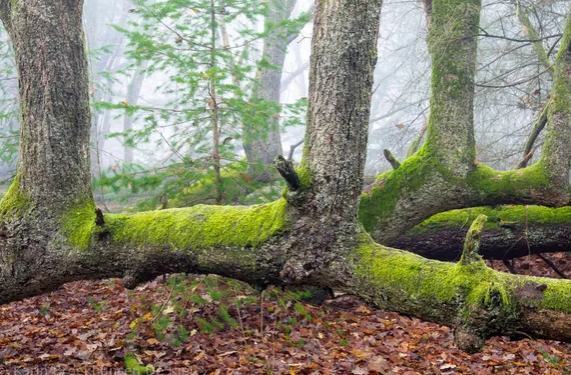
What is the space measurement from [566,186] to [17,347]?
20.5 feet

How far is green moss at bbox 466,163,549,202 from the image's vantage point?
6.28m

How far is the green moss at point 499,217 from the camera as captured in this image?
22.7 ft

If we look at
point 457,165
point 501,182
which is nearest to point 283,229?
point 457,165

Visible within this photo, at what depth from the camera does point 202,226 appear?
4207mm

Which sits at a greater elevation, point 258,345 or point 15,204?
point 15,204

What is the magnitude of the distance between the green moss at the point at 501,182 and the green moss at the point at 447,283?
292cm

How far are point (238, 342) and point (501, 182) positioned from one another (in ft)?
11.5

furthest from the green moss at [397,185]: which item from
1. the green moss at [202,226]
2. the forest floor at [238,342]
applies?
the green moss at [202,226]

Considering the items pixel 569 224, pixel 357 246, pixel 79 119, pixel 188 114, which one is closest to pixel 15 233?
pixel 79 119

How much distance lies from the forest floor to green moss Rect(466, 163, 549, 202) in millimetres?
1689

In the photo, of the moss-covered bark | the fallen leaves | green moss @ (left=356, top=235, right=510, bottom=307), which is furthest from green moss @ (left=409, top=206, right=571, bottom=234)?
the moss-covered bark

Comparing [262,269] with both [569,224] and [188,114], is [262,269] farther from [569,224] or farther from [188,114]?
[569,224]

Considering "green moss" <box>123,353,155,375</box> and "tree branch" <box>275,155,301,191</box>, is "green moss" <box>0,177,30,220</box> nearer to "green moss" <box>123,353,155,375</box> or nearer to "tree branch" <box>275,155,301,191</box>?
"green moss" <box>123,353,155,375</box>

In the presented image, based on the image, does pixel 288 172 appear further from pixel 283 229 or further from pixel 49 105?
pixel 49 105
